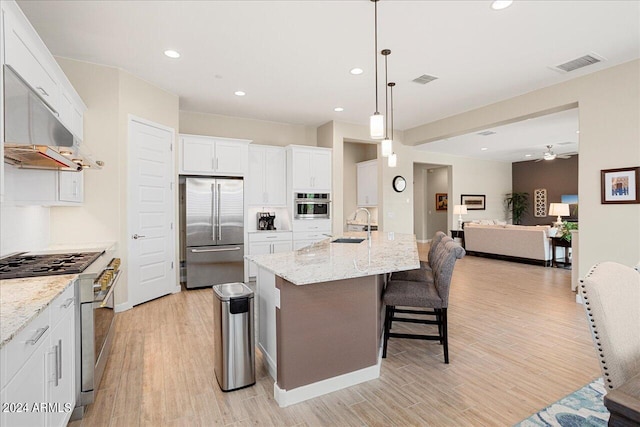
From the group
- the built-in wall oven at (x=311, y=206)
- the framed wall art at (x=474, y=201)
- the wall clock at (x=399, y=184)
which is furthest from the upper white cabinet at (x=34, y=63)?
the framed wall art at (x=474, y=201)

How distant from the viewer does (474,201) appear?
425 inches

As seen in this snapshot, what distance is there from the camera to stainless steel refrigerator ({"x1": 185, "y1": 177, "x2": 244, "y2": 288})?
4.99 m

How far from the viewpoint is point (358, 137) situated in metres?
6.52

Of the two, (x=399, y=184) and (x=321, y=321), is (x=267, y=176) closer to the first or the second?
(x=399, y=184)

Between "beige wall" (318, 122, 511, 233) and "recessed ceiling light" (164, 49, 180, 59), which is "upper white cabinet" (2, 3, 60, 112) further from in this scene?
"beige wall" (318, 122, 511, 233)

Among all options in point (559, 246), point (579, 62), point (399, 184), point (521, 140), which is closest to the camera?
point (579, 62)

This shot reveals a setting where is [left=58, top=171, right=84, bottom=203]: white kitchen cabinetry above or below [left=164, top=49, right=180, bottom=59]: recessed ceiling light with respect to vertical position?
below

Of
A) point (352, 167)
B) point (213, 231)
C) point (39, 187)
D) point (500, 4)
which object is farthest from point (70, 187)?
point (352, 167)

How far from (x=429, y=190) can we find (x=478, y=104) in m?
6.80

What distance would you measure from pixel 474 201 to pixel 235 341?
34.1ft

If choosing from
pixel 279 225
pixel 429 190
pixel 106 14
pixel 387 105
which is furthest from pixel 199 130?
pixel 429 190

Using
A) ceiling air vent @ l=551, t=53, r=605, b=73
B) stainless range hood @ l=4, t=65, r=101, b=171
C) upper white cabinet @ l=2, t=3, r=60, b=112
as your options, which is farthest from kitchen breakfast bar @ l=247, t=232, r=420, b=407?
ceiling air vent @ l=551, t=53, r=605, b=73

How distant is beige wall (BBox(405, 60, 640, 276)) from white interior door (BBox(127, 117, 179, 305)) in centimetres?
550

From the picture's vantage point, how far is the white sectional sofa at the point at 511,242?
6.80 metres
